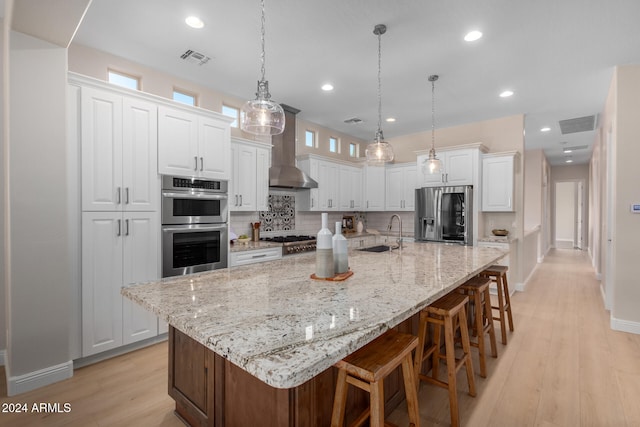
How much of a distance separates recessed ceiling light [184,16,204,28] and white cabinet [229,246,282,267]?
91.1 inches

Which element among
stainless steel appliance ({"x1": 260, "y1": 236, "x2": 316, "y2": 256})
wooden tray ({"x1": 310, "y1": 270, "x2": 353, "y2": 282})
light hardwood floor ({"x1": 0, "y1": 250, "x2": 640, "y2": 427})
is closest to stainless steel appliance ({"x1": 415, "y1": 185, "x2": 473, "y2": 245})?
light hardwood floor ({"x1": 0, "y1": 250, "x2": 640, "y2": 427})

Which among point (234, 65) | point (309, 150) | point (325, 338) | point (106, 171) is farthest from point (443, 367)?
point (309, 150)

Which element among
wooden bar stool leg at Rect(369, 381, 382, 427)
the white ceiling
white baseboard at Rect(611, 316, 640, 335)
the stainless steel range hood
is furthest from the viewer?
the stainless steel range hood

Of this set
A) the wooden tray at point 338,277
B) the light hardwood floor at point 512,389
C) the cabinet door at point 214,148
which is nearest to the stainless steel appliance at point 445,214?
the light hardwood floor at point 512,389

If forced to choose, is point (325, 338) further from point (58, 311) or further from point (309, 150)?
point (309, 150)

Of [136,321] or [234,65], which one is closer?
[136,321]

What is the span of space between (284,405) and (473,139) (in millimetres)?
5536

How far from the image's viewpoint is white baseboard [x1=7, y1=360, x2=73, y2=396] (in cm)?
223

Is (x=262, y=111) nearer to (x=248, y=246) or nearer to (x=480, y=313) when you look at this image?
(x=248, y=246)

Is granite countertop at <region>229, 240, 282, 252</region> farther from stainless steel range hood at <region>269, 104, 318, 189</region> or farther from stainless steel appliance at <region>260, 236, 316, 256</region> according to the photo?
stainless steel range hood at <region>269, 104, 318, 189</region>

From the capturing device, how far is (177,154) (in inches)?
126

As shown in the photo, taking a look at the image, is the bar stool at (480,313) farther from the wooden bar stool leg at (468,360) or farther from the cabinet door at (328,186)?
the cabinet door at (328,186)

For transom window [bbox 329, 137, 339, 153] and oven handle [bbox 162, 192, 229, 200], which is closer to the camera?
oven handle [bbox 162, 192, 229, 200]

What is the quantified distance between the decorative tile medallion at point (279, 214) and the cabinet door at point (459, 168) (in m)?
2.66
